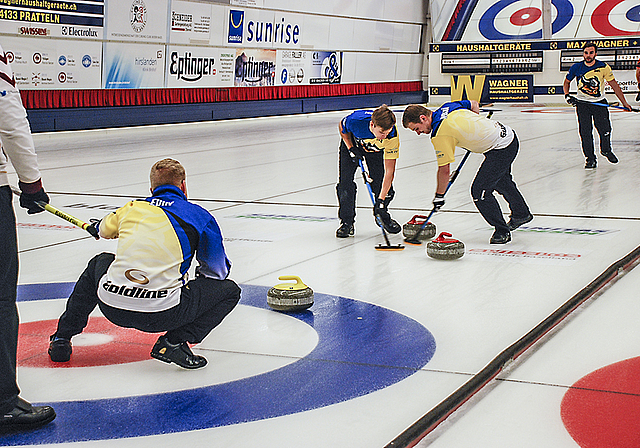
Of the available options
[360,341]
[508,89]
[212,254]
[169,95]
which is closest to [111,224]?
[212,254]

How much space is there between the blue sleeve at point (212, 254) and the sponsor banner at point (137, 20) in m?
17.4

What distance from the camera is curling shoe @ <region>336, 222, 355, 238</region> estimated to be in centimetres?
769

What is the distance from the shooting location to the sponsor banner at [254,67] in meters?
25.0

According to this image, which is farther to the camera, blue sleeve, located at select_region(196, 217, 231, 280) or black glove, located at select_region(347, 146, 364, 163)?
black glove, located at select_region(347, 146, 364, 163)

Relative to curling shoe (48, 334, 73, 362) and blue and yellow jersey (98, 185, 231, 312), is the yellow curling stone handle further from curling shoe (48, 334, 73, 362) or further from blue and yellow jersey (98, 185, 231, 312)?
curling shoe (48, 334, 73, 362)

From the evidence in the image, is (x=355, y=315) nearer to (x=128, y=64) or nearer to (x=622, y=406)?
(x=622, y=406)

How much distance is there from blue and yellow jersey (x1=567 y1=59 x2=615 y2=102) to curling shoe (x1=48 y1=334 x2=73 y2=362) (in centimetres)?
1006

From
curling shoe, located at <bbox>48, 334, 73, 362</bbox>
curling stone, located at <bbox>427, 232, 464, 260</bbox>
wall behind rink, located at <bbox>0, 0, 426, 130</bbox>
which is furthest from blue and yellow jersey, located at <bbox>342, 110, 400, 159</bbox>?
wall behind rink, located at <bbox>0, 0, 426, 130</bbox>

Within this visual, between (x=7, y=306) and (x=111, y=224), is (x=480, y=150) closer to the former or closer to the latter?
(x=111, y=224)

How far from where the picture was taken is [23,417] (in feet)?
10.8

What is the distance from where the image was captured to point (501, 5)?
3406 centimetres

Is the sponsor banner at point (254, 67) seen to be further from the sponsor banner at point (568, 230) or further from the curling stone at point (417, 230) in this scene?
the curling stone at point (417, 230)

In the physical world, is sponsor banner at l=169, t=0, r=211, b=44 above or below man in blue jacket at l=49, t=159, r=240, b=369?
above

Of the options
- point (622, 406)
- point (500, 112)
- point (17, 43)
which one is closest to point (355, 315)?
point (622, 406)
